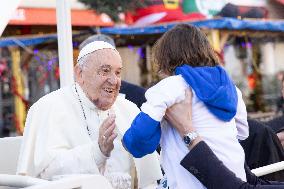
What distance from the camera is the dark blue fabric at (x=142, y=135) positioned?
2367 millimetres

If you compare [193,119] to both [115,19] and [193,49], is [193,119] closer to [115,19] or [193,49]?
[193,49]

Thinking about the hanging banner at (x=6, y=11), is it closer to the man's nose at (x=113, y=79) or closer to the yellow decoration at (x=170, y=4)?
the man's nose at (x=113, y=79)

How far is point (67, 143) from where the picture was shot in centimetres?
308

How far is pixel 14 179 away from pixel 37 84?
16.0 m

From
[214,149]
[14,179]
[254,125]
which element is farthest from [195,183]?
[254,125]

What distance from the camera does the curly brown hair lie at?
→ 2.50 meters

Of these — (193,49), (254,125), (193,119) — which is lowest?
(254,125)

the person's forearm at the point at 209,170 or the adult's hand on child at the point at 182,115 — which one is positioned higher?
the adult's hand on child at the point at 182,115

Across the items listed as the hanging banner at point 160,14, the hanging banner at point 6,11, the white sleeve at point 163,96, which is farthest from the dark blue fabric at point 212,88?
the hanging banner at point 160,14

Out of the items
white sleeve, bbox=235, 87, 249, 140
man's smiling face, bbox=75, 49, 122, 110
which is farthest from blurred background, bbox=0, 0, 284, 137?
white sleeve, bbox=235, 87, 249, 140

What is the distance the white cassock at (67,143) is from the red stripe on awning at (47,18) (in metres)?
13.8

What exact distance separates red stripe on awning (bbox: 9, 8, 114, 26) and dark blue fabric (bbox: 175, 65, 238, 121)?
14611 mm

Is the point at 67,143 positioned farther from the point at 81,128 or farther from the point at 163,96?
the point at 163,96

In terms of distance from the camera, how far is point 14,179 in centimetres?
247
